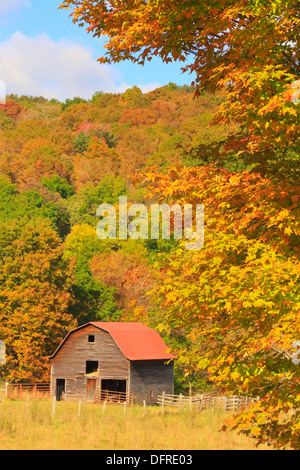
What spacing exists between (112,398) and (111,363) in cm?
275

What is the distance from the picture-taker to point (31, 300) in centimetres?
4888

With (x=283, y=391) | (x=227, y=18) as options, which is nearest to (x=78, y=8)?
(x=227, y=18)

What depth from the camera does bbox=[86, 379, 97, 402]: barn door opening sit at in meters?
46.3

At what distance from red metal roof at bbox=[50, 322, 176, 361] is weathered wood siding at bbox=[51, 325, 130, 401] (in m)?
0.63

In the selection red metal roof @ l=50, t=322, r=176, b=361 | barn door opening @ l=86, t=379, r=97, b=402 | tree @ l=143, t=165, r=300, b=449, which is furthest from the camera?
barn door opening @ l=86, t=379, r=97, b=402

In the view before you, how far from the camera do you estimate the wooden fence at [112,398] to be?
141 feet

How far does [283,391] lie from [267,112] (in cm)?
438

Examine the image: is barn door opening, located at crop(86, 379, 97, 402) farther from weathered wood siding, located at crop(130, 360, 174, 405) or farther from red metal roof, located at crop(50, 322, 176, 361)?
weathered wood siding, located at crop(130, 360, 174, 405)

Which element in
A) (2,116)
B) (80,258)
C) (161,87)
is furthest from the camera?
(161,87)

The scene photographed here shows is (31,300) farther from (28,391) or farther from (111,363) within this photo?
(111,363)

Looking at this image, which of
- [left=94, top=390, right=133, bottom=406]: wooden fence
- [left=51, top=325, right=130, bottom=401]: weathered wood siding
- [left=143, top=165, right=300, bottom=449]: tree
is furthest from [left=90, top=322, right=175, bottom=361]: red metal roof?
[left=143, top=165, right=300, bottom=449]: tree

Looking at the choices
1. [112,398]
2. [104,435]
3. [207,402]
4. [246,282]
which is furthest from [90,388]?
[246,282]

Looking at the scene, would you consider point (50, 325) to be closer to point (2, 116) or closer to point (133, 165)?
point (133, 165)

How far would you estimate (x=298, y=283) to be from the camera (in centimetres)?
862
